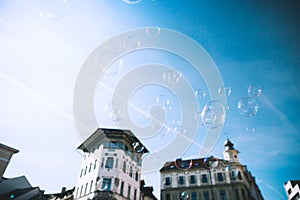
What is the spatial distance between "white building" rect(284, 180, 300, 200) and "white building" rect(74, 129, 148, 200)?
3740 cm

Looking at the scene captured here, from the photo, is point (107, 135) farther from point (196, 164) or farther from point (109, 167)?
point (196, 164)

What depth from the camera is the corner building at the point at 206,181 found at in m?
35.7

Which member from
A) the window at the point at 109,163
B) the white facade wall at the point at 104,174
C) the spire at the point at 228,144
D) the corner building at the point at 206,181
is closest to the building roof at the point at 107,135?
the white facade wall at the point at 104,174

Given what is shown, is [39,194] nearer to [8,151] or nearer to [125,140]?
[8,151]

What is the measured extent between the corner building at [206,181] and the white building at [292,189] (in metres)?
12.6

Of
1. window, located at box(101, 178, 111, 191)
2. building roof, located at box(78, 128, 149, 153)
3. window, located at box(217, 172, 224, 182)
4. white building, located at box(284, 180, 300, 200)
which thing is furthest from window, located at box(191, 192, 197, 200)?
white building, located at box(284, 180, 300, 200)

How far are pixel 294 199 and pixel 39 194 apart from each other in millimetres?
56915

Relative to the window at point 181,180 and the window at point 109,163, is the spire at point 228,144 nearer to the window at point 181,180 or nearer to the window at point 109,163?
the window at point 181,180

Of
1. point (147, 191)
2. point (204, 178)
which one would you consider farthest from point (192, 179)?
point (147, 191)

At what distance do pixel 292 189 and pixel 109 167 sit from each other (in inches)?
1787

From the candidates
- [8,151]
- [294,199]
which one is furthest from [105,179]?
[294,199]

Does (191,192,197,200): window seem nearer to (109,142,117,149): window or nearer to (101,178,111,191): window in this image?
(101,178,111,191): window

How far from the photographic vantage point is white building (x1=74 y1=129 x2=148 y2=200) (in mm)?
25625

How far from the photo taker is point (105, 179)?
26.2m
